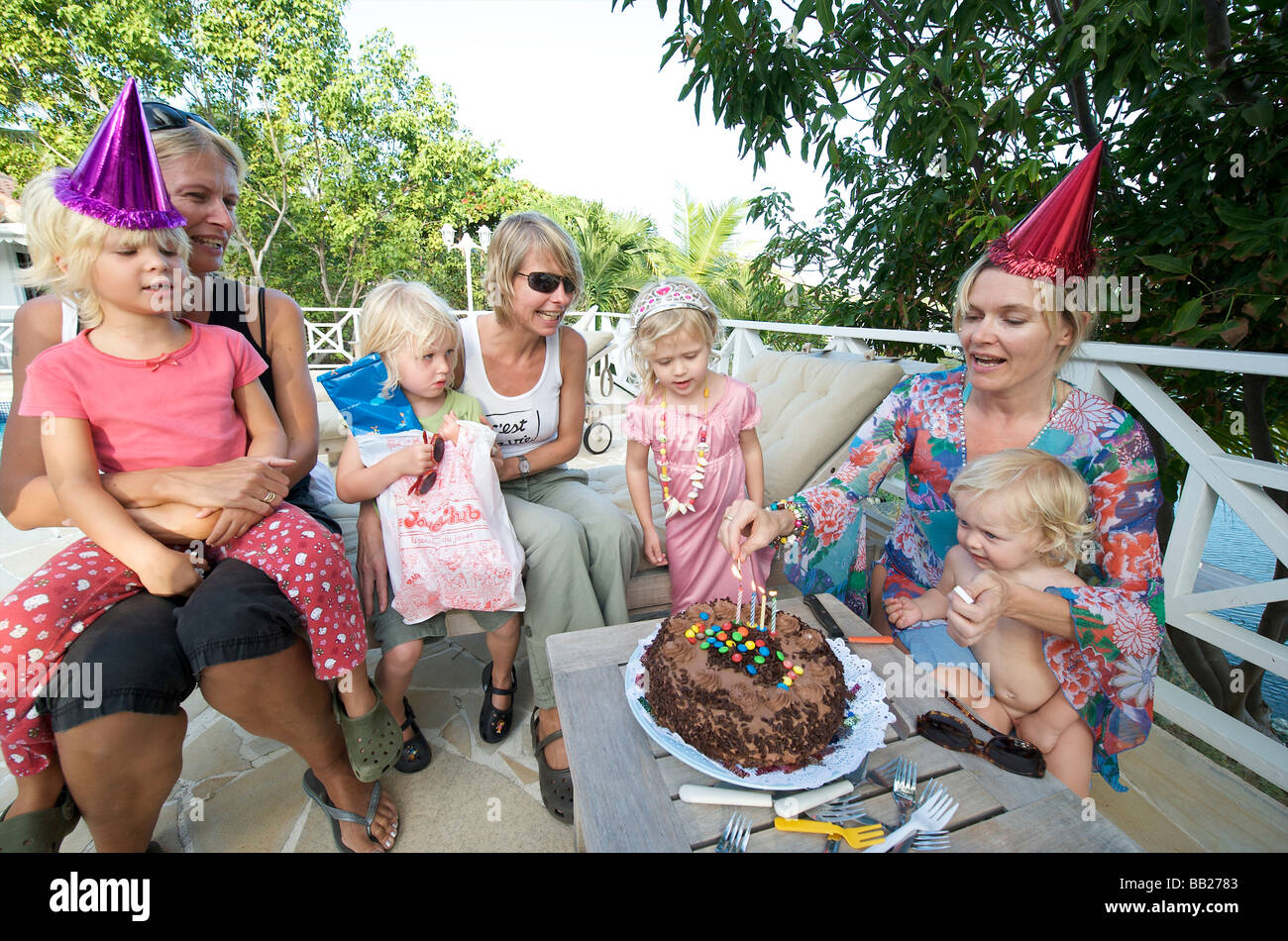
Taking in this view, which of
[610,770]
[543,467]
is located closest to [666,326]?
[543,467]

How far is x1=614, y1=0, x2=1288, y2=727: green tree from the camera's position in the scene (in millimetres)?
1997

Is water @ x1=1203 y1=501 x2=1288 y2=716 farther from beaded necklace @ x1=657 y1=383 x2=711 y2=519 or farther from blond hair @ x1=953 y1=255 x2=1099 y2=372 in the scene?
beaded necklace @ x1=657 y1=383 x2=711 y2=519

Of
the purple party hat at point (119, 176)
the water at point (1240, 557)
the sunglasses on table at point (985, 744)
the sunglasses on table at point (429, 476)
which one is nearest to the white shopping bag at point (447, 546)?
the sunglasses on table at point (429, 476)

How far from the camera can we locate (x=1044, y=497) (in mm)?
1653

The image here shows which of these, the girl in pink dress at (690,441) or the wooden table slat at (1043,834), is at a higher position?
the girl in pink dress at (690,441)

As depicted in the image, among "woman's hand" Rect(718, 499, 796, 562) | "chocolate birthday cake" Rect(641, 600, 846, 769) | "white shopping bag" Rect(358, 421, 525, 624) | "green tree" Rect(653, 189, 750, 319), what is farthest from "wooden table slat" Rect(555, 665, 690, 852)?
"green tree" Rect(653, 189, 750, 319)

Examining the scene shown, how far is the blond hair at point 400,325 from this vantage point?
88.0 inches

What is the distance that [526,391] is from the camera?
2.71 m

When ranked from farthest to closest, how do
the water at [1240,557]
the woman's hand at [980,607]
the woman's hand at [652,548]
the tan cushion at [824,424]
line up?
the water at [1240,557] < the tan cushion at [824,424] < the woman's hand at [652,548] < the woman's hand at [980,607]

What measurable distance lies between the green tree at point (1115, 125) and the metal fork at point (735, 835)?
2207 mm

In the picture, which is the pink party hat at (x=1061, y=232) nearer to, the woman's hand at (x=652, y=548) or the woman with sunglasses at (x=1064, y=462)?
the woman with sunglasses at (x=1064, y=462)

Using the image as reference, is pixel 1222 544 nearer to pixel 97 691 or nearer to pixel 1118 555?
pixel 1118 555

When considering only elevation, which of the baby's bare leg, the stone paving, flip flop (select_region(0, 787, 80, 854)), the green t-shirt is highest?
the green t-shirt
